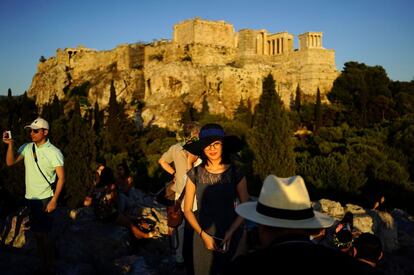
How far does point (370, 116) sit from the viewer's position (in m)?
35.1

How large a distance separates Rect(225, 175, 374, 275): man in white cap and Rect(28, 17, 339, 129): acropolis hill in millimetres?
32922

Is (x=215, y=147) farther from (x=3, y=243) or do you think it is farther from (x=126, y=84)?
(x=126, y=84)

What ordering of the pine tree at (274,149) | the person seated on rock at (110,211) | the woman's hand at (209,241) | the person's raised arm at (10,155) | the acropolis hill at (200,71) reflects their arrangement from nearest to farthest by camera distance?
1. the woman's hand at (209,241)
2. the person's raised arm at (10,155)
3. the person seated on rock at (110,211)
4. the pine tree at (274,149)
5. the acropolis hill at (200,71)

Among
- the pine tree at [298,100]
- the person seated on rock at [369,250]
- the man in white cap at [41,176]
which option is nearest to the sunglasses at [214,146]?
the person seated on rock at [369,250]

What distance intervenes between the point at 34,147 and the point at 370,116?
34752mm

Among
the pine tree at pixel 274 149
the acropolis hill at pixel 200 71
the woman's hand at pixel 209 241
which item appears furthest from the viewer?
the acropolis hill at pixel 200 71

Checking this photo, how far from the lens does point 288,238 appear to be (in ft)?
5.72

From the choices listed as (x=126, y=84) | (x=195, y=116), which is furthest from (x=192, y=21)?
(x=195, y=116)

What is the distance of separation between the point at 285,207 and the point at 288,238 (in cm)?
16

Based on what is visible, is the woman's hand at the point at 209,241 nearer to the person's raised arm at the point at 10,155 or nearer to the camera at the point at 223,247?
the camera at the point at 223,247

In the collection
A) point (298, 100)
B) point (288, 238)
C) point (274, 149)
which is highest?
point (298, 100)

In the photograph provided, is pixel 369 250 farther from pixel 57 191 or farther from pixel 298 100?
pixel 298 100

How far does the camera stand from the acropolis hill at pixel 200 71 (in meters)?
37.4

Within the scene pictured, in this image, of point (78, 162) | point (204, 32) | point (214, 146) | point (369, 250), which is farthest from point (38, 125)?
point (204, 32)
